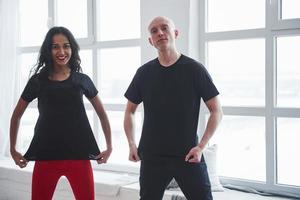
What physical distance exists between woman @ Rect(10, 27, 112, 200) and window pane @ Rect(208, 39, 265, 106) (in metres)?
1.09

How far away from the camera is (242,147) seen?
2787 millimetres

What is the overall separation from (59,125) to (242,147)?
1338mm

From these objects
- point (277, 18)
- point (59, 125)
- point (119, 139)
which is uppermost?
point (277, 18)

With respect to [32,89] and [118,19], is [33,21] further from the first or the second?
[32,89]

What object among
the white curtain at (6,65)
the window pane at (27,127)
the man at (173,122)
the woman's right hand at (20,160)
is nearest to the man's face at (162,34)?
the man at (173,122)

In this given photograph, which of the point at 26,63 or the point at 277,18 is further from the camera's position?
the point at 26,63

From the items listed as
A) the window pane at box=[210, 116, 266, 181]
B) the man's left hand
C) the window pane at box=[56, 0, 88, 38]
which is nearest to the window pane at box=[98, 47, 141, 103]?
the window pane at box=[56, 0, 88, 38]

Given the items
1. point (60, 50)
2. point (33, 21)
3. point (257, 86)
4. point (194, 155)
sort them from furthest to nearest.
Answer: point (33, 21) < point (257, 86) < point (60, 50) < point (194, 155)

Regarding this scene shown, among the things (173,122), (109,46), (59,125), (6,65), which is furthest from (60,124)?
(6,65)

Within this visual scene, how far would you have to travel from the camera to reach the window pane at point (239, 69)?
8.85 ft

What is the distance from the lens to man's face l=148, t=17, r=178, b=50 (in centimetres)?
186

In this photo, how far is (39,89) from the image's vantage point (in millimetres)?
2045

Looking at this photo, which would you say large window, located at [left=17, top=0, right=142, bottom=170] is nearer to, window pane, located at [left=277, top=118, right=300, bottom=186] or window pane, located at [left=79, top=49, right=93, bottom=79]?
window pane, located at [left=79, top=49, right=93, bottom=79]

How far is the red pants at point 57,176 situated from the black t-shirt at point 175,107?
335 millimetres
